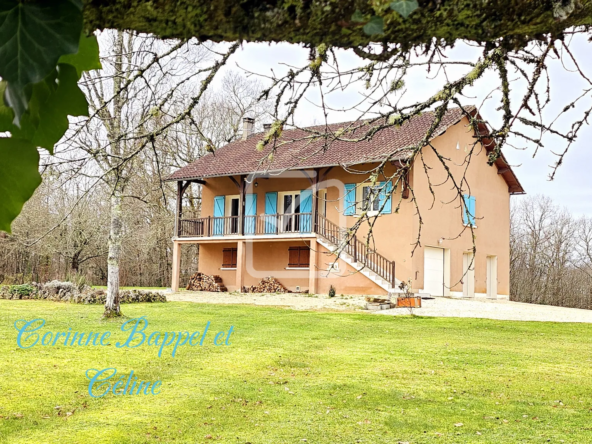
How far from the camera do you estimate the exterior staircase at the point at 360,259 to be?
1542 centimetres

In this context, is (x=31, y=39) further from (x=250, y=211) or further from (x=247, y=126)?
(x=247, y=126)

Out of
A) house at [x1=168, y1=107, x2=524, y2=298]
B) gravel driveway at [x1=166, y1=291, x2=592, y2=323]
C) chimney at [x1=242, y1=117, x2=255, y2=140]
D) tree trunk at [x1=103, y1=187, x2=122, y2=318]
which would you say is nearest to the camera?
tree trunk at [x1=103, y1=187, x2=122, y2=318]

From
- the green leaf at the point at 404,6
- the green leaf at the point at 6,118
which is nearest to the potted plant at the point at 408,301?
the green leaf at the point at 404,6

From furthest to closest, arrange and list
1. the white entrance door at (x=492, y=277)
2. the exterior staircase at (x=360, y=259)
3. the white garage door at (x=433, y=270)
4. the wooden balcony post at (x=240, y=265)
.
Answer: the white entrance door at (x=492, y=277) → the wooden balcony post at (x=240, y=265) → the white garage door at (x=433, y=270) → the exterior staircase at (x=360, y=259)

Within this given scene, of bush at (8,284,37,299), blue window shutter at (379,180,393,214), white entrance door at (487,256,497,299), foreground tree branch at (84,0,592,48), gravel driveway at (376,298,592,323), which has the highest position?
blue window shutter at (379,180,393,214)

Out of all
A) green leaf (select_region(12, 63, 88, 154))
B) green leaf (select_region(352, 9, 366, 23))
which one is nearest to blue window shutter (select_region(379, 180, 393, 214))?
green leaf (select_region(352, 9, 366, 23))

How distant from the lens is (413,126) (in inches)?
708

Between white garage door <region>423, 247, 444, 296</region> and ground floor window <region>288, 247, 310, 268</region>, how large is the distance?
3.75 m

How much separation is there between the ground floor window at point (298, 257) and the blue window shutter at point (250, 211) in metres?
1.45

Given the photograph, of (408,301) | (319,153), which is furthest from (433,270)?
(319,153)

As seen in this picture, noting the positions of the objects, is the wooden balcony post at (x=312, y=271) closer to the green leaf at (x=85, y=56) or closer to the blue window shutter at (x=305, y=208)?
the blue window shutter at (x=305, y=208)

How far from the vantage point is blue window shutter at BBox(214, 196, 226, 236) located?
19.2 m

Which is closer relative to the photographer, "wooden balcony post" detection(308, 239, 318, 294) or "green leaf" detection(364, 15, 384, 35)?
"green leaf" detection(364, 15, 384, 35)

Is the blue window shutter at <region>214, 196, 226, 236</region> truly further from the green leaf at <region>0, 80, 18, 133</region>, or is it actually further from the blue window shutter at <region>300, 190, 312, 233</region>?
the green leaf at <region>0, 80, 18, 133</region>
